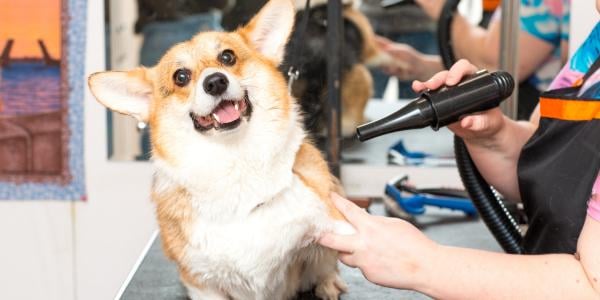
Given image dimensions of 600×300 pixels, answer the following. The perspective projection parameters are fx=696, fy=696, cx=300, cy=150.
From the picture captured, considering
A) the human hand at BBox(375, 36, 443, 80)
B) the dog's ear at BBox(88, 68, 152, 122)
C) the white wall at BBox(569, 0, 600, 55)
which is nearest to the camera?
the dog's ear at BBox(88, 68, 152, 122)

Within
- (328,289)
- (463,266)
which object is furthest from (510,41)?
(463,266)

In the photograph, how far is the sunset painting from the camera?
6.02ft

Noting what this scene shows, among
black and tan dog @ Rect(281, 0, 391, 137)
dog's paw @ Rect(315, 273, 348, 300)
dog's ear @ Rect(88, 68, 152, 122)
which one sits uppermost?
dog's ear @ Rect(88, 68, 152, 122)

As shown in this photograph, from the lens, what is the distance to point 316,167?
0.96 metres

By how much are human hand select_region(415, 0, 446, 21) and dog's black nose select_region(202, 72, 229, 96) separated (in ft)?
3.37

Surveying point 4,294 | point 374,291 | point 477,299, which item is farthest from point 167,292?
point 4,294

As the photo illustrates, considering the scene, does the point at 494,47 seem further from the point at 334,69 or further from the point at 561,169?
the point at 561,169

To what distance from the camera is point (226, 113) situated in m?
0.88

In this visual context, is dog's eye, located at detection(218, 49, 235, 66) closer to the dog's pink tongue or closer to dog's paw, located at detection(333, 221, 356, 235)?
the dog's pink tongue

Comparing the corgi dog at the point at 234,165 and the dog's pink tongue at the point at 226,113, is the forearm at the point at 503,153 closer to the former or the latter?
the corgi dog at the point at 234,165

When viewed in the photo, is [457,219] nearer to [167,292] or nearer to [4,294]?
[167,292]

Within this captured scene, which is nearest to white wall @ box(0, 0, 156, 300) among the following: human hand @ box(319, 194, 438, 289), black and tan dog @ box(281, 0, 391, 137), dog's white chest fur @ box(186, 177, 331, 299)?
black and tan dog @ box(281, 0, 391, 137)

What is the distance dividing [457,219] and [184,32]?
0.85 meters

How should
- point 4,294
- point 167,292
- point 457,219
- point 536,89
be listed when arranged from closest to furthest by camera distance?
point 167,292 → point 457,219 → point 536,89 → point 4,294
